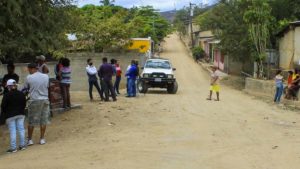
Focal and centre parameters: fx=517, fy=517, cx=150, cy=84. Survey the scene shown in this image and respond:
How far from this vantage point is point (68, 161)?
372 inches

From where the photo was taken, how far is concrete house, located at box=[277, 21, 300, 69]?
31781 millimetres

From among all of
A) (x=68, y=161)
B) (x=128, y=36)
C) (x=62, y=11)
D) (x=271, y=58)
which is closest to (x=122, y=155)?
(x=68, y=161)

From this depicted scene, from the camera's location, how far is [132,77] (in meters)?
23.2

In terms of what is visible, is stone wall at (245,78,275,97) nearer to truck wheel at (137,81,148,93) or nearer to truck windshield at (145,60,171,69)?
truck windshield at (145,60,171,69)

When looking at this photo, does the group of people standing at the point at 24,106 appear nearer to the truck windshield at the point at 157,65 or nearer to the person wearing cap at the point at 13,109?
the person wearing cap at the point at 13,109

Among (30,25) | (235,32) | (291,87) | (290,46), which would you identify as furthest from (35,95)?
(235,32)

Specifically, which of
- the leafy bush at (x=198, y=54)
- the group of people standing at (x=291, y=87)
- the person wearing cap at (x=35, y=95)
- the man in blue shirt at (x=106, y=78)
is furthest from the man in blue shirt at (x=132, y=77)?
the leafy bush at (x=198, y=54)

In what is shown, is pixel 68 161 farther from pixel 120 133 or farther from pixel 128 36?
pixel 128 36

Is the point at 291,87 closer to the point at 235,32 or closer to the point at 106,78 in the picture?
the point at 106,78

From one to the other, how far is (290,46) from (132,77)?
1459cm

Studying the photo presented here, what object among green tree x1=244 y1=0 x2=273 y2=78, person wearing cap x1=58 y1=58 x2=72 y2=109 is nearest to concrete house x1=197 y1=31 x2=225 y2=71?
green tree x1=244 y1=0 x2=273 y2=78

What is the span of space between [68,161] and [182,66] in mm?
52927

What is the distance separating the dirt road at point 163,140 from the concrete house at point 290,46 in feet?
46.0

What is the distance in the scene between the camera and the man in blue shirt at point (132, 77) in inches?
916
